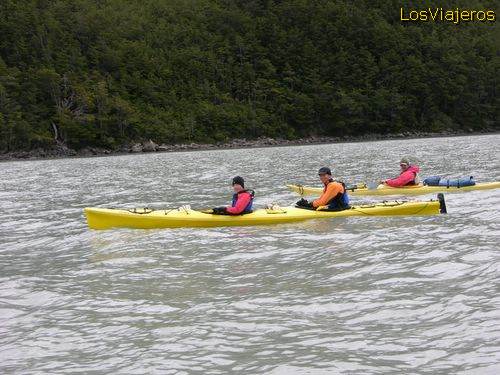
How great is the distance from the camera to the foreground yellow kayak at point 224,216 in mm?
11891

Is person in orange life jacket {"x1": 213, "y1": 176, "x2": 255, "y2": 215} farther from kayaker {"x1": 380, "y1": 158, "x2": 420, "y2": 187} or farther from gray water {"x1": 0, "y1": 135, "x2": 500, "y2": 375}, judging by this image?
kayaker {"x1": 380, "y1": 158, "x2": 420, "y2": 187}

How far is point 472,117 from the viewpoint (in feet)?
324

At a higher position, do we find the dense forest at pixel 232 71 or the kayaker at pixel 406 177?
the dense forest at pixel 232 71

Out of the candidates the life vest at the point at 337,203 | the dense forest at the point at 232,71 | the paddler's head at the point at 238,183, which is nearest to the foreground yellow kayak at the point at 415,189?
the life vest at the point at 337,203

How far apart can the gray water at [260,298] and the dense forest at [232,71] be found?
2495 inches

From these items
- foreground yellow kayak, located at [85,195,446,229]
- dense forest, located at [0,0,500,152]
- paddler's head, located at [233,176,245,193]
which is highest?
dense forest, located at [0,0,500,152]

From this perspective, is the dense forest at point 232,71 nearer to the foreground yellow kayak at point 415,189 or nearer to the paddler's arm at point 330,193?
the foreground yellow kayak at point 415,189

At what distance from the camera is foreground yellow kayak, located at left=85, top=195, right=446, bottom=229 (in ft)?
39.0

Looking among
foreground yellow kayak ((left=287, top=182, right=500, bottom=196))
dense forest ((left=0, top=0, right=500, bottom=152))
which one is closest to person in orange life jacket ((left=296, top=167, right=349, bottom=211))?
foreground yellow kayak ((left=287, top=182, right=500, bottom=196))

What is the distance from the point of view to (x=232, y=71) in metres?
102

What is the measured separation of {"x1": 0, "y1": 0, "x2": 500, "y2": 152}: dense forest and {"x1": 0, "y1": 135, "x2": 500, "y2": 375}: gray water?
2495 inches

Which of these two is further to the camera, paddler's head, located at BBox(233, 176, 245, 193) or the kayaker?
the kayaker

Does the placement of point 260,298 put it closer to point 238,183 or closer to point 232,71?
point 238,183

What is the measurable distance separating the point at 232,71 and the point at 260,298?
319 ft
